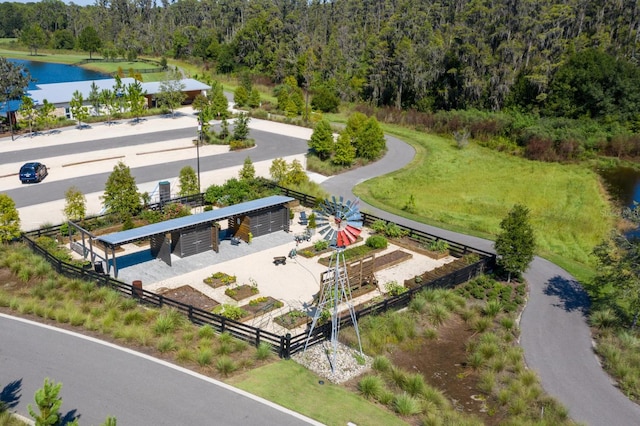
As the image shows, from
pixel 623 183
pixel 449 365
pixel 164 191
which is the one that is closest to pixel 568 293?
pixel 449 365

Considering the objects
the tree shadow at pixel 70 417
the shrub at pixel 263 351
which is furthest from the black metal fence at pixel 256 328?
the tree shadow at pixel 70 417

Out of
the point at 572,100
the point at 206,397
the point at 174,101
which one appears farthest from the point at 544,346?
the point at 174,101

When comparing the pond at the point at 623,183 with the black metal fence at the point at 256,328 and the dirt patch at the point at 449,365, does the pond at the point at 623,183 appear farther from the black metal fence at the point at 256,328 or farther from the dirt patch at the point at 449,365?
the dirt patch at the point at 449,365

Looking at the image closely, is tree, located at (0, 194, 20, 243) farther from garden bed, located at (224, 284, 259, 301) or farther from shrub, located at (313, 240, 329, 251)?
shrub, located at (313, 240, 329, 251)

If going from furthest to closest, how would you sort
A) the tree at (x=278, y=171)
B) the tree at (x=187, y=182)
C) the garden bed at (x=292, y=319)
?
the tree at (x=278, y=171) < the tree at (x=187, y=182) < the garden bed at (x=292, y=319)

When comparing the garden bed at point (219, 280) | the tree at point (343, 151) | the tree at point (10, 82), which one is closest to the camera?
the garden bed at point (219, 280)

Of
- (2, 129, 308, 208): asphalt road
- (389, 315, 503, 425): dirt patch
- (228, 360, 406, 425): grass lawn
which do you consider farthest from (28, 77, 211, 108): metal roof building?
(389, 315, 503, 425): dirt patch

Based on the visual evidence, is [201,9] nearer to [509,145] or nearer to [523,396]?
[509,145]
